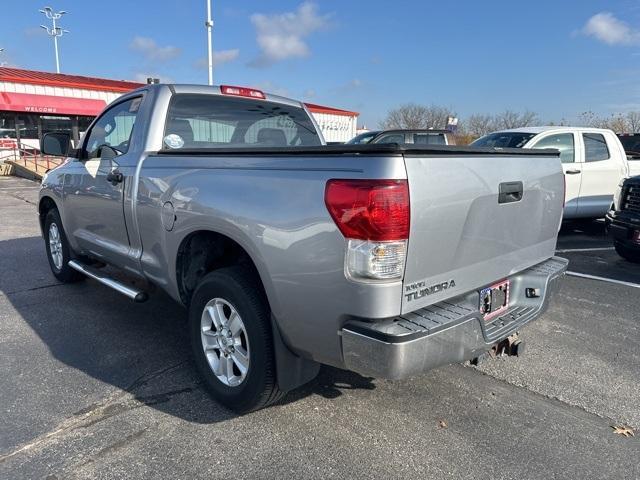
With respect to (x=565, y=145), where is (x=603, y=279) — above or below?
below

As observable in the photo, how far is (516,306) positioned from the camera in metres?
3.08

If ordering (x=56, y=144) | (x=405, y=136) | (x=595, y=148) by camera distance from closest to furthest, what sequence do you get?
(x=56, y=144) → (x=595, y=148) → (x=405, y=136)

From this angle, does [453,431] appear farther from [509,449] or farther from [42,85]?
[42,85]

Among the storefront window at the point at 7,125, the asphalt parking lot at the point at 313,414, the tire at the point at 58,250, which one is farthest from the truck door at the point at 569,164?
the storefront window at the point at 7,125

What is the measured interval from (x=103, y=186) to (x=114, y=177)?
1.00ft

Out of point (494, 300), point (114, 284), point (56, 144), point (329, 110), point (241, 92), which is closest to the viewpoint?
point (494, 300)

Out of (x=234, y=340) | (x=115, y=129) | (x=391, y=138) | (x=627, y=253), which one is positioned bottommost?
(x=627, y=253)

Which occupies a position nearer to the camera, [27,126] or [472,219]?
[472,219]

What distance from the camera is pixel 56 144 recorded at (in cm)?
492

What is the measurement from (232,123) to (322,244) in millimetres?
2269

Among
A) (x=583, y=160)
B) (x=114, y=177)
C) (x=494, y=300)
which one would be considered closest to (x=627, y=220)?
(x=583, y=160)

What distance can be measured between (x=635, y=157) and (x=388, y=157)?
11254 mm

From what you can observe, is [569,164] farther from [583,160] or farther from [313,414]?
[313,414]

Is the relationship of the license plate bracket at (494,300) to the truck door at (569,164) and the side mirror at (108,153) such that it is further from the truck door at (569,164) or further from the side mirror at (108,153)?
the truck door at (569,164)
